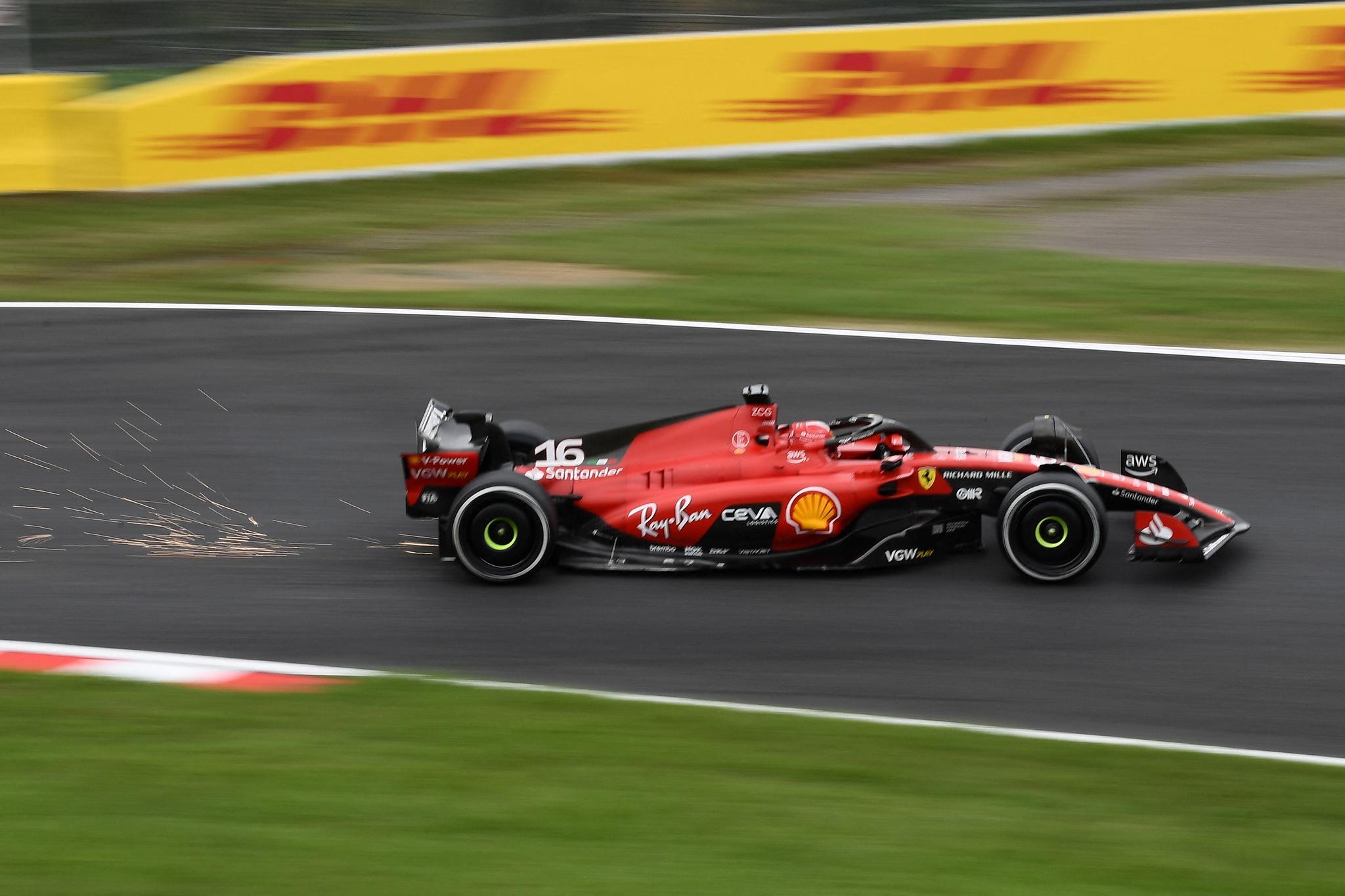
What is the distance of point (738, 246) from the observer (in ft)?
49.3

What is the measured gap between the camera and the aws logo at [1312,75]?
18.3 meters

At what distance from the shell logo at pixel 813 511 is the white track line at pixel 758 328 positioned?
4295 mm

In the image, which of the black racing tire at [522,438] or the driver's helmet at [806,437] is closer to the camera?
the driver's helmet at [806,437]

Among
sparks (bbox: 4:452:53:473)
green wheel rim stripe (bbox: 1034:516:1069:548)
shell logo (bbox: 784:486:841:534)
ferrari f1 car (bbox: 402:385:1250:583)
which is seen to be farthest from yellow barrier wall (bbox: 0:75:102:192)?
green wheel rim stripe (bbox: 1034:516:1069:548)

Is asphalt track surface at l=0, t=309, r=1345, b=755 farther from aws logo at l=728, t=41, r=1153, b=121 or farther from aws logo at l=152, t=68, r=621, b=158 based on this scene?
aws logo at l=728, t=41, r=1153, b=121

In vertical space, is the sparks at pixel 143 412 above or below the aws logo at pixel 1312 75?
below

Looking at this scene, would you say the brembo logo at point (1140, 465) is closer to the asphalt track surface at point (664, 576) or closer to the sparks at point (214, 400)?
the asphalt track surface at point (664, 576)

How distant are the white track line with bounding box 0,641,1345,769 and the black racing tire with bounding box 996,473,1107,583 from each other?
153 centimetres

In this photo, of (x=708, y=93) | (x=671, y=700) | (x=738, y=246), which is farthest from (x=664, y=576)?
(x=708, y=93)

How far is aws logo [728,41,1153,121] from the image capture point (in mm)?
17406

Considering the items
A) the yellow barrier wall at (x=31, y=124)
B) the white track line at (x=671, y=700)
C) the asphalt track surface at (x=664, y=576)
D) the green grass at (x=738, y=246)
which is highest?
the yellow barrier wall at (x=31, y=124)

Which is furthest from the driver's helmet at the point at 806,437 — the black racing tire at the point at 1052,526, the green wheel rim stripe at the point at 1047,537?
the green wheel rim stripe at the point at 1047,537

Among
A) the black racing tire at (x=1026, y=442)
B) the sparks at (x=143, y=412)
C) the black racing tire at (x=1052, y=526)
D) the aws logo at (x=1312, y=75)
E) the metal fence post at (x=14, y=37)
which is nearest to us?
the black racing tire at (x=1052, y=526)

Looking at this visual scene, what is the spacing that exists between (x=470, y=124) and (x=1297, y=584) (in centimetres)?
1100
